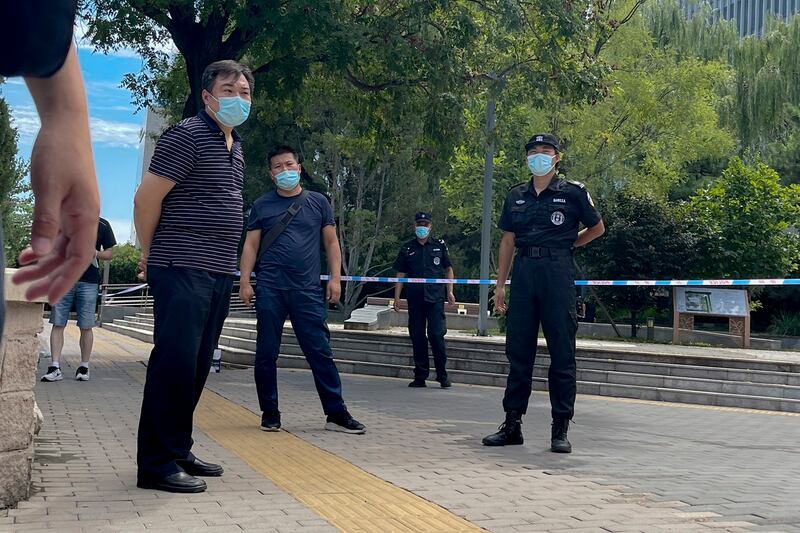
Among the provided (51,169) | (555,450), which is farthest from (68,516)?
(555,450)

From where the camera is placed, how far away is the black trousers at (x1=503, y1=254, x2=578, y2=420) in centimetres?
612

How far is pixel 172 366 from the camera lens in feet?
14.7

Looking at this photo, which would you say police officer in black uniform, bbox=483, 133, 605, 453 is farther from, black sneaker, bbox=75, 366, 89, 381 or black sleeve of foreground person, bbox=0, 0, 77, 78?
black sneaker, bbox=75, 366, 89, 381

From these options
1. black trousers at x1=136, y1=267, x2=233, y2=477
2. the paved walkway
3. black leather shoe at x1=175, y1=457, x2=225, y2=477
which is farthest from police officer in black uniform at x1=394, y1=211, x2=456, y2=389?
black trousers at x1=136, y1=267, x2=233, y2=477

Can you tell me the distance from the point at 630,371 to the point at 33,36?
1112cm

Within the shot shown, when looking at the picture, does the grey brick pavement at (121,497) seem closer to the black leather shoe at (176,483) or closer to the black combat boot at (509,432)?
the black leather shoe at (176,483)

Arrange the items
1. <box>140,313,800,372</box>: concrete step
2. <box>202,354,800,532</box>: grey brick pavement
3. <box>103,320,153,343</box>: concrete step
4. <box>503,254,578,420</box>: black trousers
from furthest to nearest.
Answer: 1. <box>103,320,153,343</box>: concrete step
2. <box>140,313,800,372</box>: concrete step
3. <box>503,254,578,420</box>: black trousers
4. <box>202,354,800,532</box>: grey brick pavement

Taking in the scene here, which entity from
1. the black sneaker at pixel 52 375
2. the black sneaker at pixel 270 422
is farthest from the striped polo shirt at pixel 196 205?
the black sneaker at pixel 52 375

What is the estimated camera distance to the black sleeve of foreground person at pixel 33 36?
50.9 inches

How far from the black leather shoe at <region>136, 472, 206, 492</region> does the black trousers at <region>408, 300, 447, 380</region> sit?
6.42 m

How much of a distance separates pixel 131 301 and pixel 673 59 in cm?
2185

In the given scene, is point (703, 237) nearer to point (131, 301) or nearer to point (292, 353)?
point (292, 353)

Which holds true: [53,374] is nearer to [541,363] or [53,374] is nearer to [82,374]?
[82,374]

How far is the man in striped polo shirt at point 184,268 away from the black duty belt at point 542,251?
221 centimetres
